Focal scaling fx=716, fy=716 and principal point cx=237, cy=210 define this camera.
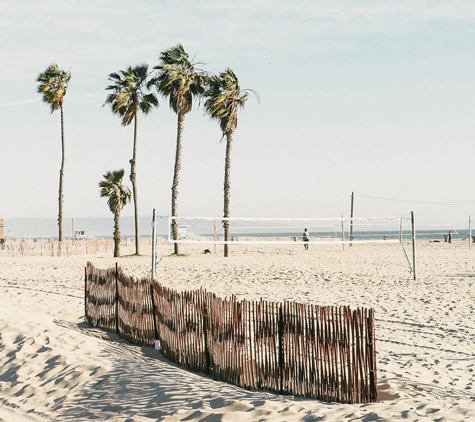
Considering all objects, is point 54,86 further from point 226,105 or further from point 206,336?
point 206,336

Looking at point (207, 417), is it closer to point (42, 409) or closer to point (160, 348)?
point (42, 409)

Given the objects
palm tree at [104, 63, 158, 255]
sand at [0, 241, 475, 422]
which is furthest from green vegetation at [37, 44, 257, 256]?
sand at [0, 241, 475, 422]

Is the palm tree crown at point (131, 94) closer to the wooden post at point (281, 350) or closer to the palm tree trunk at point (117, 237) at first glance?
the palm tree trunk at point (117, 237)

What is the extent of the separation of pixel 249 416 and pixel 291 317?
58.5 inches

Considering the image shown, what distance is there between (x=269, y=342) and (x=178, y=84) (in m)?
29.9

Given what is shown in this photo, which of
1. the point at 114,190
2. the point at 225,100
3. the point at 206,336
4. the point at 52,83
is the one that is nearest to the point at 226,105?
the point at 225,100

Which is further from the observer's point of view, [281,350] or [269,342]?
[269,342]

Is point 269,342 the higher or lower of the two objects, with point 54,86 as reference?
lower

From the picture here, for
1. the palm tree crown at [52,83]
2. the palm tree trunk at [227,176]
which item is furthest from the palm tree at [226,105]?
the palm tree crown at [52,83]

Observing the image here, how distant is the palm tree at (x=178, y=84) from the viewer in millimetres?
36844

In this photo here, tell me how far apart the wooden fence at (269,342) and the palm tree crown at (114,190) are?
93.8 ft

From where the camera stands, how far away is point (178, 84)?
1453 inches

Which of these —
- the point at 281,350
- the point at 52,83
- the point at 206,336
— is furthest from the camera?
the point at 52,83

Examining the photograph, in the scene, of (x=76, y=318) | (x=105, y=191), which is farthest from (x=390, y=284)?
(x=105, y=191)
